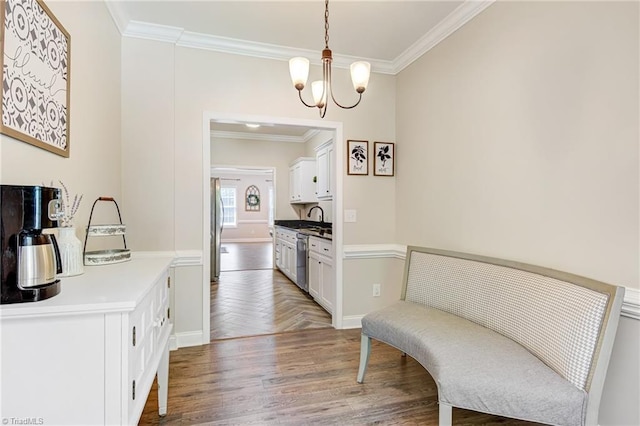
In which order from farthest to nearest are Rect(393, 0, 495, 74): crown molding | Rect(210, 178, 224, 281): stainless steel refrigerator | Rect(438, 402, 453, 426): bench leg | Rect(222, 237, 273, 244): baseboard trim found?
Rect(222, 237, 273, 244): baseboard trim < Rect(210, 178, 224, 281): stainless steel refrigerator < Rect(393, 0, 495, 74): crown molding < Rect(438, 402, 453, 426): bench leg

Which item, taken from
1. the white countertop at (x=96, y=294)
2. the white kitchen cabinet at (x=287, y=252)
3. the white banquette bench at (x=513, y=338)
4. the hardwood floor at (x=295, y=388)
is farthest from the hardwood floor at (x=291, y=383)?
the white kitchen cabinet at (x=287, y=252)

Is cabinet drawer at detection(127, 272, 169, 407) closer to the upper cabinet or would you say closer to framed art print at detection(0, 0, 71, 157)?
framed art print at detection(0, 0, 71, 157)

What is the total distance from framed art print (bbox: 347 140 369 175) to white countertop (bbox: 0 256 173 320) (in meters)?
2.16

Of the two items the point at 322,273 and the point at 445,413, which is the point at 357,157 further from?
the point at 445,413

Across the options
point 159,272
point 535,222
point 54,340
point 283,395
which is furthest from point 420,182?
point 54,340

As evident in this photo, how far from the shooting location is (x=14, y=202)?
1.02 m

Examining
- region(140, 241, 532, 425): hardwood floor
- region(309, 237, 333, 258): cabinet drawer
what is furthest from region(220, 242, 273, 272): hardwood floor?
region(140, 241, 532, 425): hardwood floor

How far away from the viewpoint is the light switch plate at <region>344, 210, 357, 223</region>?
3303 millimetres

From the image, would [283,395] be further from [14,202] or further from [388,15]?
[388,15]

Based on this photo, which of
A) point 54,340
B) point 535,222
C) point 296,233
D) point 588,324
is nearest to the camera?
point 54,340

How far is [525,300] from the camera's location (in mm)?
1774

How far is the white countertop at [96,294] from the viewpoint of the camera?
0.95 meters

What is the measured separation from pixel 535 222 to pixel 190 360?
2658mm

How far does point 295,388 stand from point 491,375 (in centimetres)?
125
